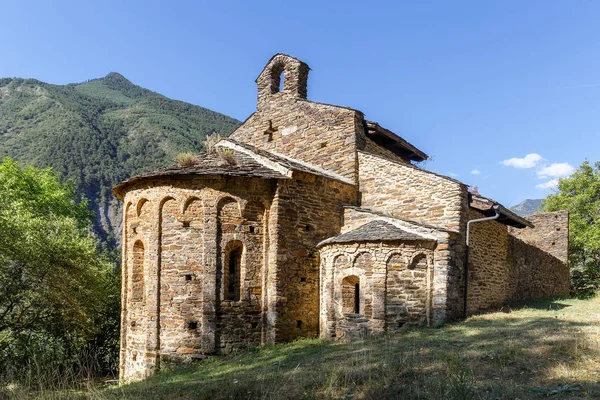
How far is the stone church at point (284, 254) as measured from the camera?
34.7ft

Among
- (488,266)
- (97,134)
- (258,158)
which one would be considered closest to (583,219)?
(488,266)

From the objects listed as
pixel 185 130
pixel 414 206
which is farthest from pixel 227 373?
pixel 185 130

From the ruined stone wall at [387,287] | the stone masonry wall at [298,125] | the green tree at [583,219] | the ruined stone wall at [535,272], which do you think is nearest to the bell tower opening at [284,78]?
the stone masonry wall at [298,125]

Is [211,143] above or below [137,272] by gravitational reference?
above

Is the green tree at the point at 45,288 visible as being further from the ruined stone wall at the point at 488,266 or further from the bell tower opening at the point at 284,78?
the ruined stone wall at the point at 488,266

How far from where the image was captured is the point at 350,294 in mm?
11047

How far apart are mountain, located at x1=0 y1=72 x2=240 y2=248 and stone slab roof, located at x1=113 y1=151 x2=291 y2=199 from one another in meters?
34.7

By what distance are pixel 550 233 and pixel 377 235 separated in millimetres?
13276

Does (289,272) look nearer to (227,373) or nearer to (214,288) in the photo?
(214,288)

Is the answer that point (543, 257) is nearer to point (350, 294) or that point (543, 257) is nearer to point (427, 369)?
point (350, 294)

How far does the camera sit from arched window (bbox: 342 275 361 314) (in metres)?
11.0

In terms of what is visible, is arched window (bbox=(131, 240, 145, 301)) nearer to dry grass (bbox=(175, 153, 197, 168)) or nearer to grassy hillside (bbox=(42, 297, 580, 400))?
dry grass (bbox=(175, 153, 197, 168))

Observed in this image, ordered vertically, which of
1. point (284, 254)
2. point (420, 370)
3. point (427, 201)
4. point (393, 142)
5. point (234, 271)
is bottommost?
point (420, 370)

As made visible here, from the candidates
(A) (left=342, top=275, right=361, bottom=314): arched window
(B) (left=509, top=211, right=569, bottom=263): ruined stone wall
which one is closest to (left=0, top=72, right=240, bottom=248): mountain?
(B) (left=509, top=211, right=569, bottom=263): ruined stone wall
